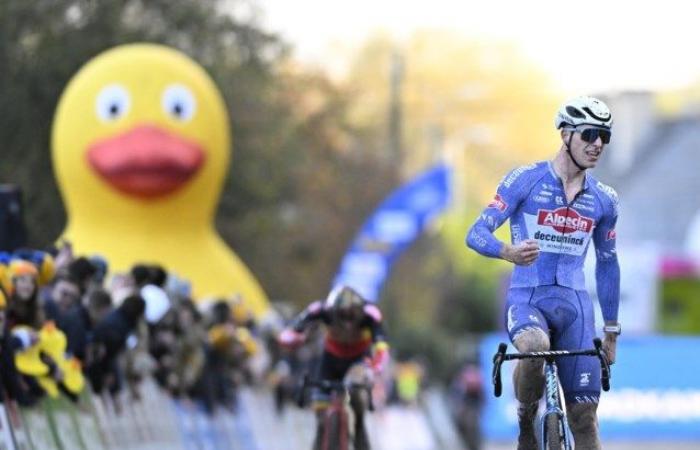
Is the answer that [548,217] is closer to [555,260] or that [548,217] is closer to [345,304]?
[555,260]

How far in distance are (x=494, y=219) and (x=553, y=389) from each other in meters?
1.02

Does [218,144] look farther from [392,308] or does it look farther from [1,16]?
[392,308]

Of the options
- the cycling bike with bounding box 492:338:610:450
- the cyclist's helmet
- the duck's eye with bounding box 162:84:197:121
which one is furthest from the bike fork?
the duck's eye with bounding box 162:84:197:121

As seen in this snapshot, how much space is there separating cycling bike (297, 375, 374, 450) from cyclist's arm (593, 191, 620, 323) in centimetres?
417

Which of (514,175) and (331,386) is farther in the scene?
(331,386)

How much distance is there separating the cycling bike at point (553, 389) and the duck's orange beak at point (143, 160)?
15435mm

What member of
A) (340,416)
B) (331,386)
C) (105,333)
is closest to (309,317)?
(331,386)

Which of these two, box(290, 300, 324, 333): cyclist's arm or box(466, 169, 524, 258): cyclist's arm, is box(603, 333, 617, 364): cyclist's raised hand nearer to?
box(466, 169, 524, 258): cyclist's arm

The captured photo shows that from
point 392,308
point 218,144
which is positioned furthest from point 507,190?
point 392,308

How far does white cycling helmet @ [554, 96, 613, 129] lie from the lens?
40.0ft

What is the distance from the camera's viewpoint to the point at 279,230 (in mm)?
45844

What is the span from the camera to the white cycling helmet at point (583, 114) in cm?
1218

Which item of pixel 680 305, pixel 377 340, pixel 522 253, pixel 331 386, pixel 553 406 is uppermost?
pixel 522 253

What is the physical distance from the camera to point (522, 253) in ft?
38.3
